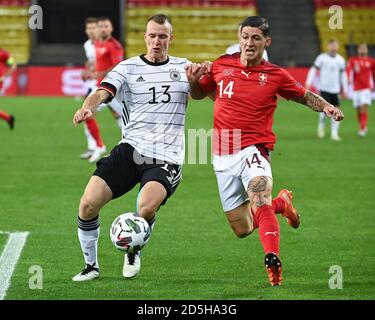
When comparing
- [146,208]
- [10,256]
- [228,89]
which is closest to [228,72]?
[228,89]

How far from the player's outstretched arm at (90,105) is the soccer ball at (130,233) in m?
0.87

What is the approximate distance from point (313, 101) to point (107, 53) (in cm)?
993

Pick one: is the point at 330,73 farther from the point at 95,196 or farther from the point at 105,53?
the point at 95,196

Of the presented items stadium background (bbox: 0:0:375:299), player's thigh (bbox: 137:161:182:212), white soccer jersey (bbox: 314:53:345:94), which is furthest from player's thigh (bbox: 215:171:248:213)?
white soccer jersey (bbox: 314:53:345:94)

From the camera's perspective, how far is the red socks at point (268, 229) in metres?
7.96

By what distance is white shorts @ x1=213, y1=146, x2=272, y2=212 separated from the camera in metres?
8.48

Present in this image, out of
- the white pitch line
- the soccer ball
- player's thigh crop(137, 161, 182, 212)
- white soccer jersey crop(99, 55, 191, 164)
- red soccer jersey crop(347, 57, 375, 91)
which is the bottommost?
red soccer jersey crop(347, 57, 375, 91)

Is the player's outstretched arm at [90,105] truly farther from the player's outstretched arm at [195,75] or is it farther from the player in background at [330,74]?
the player in background at [330,74]

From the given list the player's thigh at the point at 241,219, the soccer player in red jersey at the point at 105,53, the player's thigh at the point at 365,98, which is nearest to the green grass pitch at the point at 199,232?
the player's thigh at the point at 241,219

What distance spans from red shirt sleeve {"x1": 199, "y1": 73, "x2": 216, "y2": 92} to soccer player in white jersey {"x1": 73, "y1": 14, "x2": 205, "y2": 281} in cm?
14

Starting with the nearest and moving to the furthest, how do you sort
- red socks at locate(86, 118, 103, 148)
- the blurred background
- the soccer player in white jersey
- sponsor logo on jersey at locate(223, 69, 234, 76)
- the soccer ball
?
the soccer ball → the soccer player in white jersey → sponsor logo on jersey at locate(223, 69, 234, 76) → red socks at locate(86, 118, 103, 148) → the blurred background

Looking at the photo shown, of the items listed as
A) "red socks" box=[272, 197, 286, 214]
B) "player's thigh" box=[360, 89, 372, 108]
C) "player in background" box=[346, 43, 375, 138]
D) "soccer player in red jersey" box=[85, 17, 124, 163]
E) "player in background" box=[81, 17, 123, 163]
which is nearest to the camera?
"red socks" box=[272, 197, 286, 214]

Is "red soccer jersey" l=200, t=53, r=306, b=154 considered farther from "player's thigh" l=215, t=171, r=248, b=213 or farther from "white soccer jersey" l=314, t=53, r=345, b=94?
"white soccer jersey" l=314, t=53, r=345, b=94

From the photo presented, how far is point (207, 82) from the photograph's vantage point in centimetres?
888
